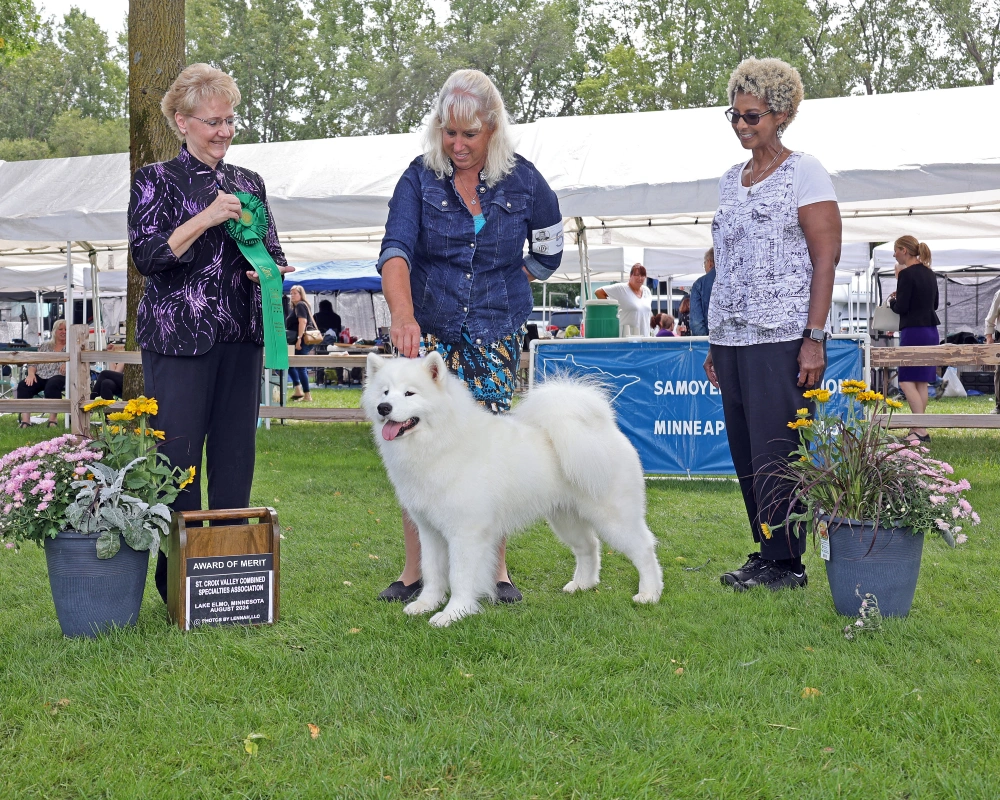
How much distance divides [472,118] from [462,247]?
19.0 inches

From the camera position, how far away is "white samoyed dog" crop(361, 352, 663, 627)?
10.4 feet

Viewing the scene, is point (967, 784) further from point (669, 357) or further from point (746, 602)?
point (669, 357)

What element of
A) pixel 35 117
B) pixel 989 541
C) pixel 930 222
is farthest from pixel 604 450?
pixel 35 117

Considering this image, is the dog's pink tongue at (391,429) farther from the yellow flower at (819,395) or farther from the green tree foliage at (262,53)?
the green tree foliage at (262,53)

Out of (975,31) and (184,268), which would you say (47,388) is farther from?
(975,31)

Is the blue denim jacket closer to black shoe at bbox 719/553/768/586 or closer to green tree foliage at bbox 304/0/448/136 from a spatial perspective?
black shoe at bbox 719/553/768/586

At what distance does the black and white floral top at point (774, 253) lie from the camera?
3.41 metres

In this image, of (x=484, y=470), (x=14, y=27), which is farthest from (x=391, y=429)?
(x=14, y=27)

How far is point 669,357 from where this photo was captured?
6402 mm

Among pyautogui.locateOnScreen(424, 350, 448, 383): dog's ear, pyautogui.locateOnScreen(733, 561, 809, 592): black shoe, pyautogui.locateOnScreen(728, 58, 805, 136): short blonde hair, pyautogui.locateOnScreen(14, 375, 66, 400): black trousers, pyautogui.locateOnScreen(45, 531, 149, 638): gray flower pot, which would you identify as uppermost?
pyautogui.locateOnScreen(728, 58, 805, 136): short blonde hair

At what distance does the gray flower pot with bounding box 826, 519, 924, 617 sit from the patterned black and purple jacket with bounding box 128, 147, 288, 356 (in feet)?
7.79

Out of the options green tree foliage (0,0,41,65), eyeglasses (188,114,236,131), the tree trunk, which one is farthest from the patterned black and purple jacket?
green tree foliage (0,0,41,65)

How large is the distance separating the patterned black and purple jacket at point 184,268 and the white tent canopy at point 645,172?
183 inches

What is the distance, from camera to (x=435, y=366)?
3.16 metres
